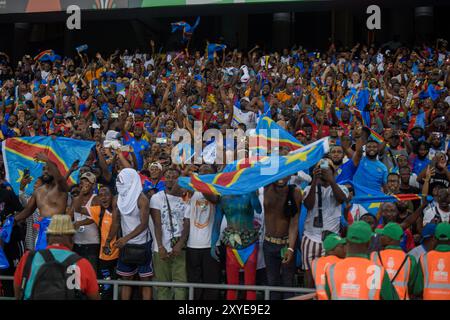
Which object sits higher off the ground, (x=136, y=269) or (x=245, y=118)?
(x=245, y=118)

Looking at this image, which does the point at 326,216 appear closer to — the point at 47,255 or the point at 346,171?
the point at 346,171

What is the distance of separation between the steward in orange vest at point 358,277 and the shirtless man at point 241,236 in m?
2.77

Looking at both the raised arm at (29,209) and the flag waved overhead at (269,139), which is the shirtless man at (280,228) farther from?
the raised arm at (29,209)

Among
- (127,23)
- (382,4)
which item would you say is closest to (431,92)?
(382,4)

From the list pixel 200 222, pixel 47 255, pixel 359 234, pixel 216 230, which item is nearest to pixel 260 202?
pixel 216 230

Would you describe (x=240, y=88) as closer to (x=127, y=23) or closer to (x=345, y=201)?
(x=345, y=201)

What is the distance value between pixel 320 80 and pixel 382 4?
14.9ft

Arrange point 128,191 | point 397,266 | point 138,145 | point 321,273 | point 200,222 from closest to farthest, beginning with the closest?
point 321,273 → point 397,266 → point 200,222 → point 128,191 → point 138,145

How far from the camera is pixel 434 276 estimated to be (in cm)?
695

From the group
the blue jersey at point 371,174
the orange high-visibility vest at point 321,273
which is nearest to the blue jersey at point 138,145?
the blue jersey at point 371,174

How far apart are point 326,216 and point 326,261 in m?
2.35
